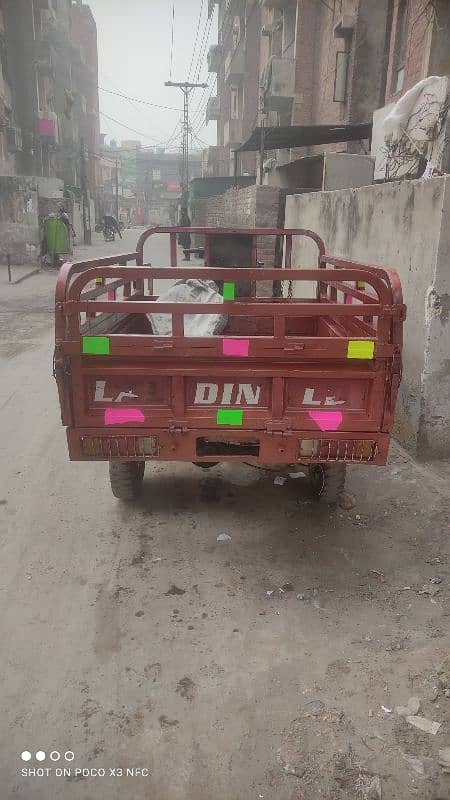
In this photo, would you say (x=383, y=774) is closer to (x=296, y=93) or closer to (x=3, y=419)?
(x=3, y=419)

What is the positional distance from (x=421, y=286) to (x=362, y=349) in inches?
78.9

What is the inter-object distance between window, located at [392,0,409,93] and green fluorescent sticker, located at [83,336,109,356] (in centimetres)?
1108

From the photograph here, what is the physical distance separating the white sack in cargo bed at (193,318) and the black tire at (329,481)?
1318 mm

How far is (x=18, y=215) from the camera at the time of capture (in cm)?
1991

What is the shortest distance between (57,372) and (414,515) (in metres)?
2.87

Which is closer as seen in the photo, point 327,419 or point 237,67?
point 327,419

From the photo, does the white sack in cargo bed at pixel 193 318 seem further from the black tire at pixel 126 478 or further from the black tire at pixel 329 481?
the black tire at pixel 329 481

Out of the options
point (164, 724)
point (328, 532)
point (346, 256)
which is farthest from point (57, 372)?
point (346, 256)

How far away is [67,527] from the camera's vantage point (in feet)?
→ 13.5

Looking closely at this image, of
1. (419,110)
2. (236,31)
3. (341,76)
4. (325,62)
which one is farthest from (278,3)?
(236,31)

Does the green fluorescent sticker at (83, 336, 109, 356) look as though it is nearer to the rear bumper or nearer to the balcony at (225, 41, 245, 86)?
the rear bumper

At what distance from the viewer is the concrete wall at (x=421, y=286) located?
15.4 ft

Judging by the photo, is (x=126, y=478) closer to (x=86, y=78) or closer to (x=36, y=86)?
(x=36, y=86)

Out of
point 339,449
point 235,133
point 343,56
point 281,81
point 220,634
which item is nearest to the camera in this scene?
point 220,634
